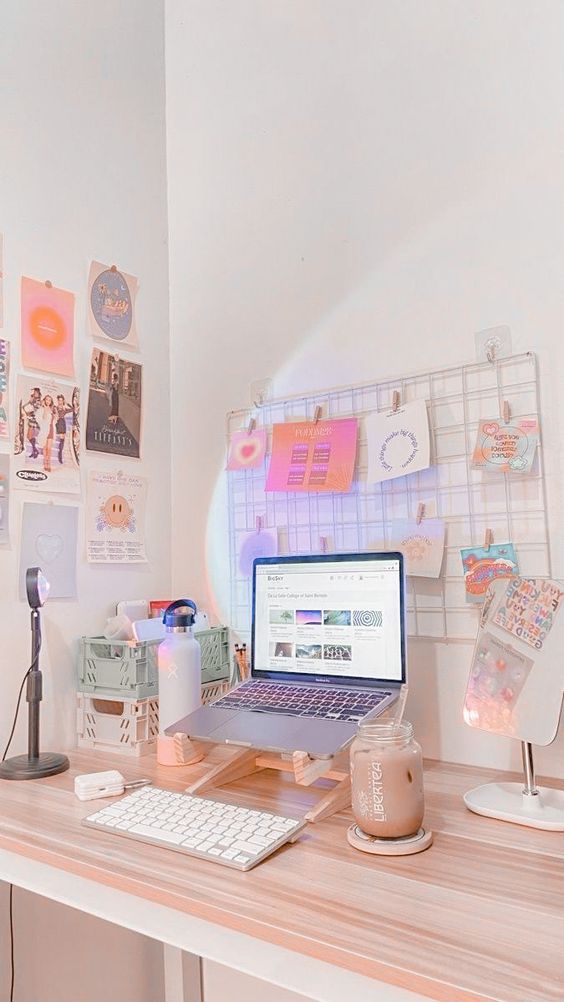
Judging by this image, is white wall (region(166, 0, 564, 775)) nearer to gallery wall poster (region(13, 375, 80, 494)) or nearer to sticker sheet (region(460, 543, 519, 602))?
sticker sheet (region(460, 543, 519, 602))

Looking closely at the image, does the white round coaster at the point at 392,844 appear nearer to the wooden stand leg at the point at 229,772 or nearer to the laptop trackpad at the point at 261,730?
the laptop trackpad at the point at 261,730

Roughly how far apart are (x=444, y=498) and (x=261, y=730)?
510 millimetres

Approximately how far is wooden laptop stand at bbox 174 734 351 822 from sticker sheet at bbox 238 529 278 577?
1.33 feet

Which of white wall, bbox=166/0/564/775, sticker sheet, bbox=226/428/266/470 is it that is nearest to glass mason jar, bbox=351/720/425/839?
white wall, bbox=166/0/564/775

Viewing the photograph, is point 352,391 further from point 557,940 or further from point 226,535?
point 557,940

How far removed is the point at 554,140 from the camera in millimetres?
1177

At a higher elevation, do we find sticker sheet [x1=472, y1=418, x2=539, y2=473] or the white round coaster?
sticker sheet [x1=472, y1=418, x2=539, y2=473]

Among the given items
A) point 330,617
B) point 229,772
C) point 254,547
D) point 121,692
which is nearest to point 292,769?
point 229,772

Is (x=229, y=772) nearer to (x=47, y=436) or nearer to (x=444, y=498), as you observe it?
(x=444, y=498)

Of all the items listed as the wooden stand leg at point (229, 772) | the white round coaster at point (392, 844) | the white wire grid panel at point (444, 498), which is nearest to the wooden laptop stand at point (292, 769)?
the wooden stand leg at point (229, 772)

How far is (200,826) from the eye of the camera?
897 millimetres

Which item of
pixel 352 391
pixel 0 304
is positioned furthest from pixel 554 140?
pixel 0 304

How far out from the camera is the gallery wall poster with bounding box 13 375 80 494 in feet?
4.46

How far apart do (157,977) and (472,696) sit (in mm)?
996
